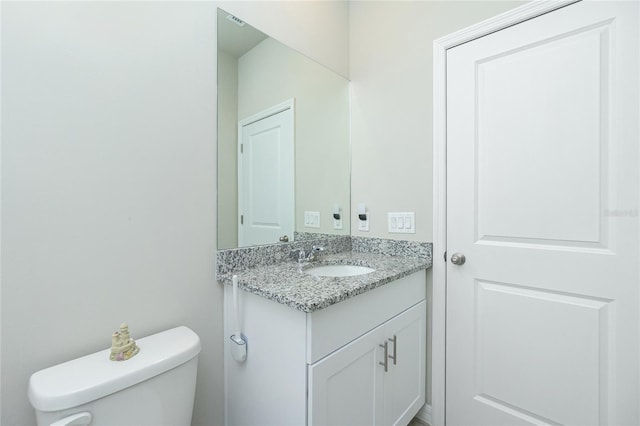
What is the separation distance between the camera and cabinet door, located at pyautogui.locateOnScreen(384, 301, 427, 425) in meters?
1.24

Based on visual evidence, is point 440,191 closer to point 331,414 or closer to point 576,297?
point 576,297

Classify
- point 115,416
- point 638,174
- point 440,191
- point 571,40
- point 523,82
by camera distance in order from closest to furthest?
point 115,416 → point 638,174 → point 571,40 → point 523,82 → point 440,191

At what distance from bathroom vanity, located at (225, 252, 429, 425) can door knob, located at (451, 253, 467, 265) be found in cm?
19

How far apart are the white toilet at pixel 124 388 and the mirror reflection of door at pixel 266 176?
1.77 ft

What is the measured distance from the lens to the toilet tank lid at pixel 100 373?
709mm

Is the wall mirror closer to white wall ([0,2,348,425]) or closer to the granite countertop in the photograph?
white wall ([0,2,348,425])

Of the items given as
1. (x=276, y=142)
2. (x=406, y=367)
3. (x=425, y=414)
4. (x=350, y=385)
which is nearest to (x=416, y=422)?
(x=425, y=414)

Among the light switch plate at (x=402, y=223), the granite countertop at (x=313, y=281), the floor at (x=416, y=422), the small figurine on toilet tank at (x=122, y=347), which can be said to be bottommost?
the floor at (x=416, y=422)

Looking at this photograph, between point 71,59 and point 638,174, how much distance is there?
196 cm

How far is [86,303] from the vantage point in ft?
2.99

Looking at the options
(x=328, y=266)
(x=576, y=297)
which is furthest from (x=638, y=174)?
(x=328, y=266)

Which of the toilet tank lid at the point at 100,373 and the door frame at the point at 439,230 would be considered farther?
the door frame at the point at 439,230

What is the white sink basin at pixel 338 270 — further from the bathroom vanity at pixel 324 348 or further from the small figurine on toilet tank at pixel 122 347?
the small figurine on toilet tank at pixel 122 347

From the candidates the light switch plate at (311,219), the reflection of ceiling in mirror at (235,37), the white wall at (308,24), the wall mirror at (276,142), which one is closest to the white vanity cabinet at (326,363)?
the wall mirror at (276,142)
